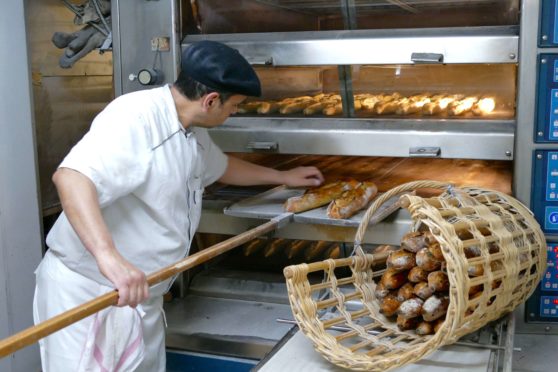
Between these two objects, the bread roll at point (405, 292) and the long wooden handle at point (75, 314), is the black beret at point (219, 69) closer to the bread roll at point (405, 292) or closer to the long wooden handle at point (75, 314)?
the long wooden handle at point (75, 314)

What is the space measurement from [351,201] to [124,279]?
0.93m

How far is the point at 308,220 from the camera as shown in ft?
7.57

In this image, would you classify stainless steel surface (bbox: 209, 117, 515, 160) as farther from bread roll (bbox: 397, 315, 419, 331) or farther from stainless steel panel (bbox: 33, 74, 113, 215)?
stainless steel panel (bbox: 33, 74, 113, 215)

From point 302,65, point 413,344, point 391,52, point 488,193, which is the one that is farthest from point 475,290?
point 302,65

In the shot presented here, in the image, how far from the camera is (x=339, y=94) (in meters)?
2.62

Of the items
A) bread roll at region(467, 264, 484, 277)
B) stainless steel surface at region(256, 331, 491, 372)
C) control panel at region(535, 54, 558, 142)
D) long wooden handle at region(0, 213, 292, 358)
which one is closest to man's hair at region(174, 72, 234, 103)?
long wooden handle at region(0, 213, 292, 358)

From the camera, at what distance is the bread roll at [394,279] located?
75.1 inches

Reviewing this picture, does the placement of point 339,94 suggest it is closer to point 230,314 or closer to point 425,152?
point 425,152

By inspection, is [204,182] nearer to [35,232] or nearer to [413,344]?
[35,232]

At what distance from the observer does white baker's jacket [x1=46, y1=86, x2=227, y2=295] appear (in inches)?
77.2

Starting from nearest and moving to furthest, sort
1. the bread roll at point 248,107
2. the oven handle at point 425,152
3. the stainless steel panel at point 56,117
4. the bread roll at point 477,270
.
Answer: the bread roll at point 477,270 < the oven handle at point 425,152 < the bread roll at point 248,107 < the stainless steel panel at point 56,117

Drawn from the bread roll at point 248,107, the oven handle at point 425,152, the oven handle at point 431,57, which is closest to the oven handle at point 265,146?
the bread roll at point 248,107

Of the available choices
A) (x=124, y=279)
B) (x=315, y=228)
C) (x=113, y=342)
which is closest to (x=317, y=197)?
(x=315, y=228)

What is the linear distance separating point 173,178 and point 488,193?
3.16 feet
